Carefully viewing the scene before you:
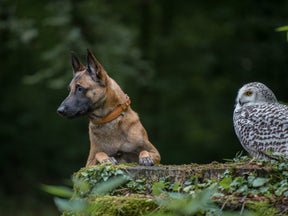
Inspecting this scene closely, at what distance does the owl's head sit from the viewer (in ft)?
16.3

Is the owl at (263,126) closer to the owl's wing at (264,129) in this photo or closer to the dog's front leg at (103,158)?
the owl's wing at (264,129)

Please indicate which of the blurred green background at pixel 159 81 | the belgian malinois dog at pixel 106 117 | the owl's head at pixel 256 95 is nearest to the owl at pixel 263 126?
the owl's head at pixel 256 95

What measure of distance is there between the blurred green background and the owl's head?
8.62 m

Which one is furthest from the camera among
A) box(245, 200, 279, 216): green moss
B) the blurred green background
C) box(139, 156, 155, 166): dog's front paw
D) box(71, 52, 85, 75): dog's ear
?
the blurred green background

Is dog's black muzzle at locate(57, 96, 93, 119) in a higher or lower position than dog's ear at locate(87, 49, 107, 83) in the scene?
lower

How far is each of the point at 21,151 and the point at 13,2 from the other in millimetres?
5971

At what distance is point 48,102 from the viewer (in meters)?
16.2

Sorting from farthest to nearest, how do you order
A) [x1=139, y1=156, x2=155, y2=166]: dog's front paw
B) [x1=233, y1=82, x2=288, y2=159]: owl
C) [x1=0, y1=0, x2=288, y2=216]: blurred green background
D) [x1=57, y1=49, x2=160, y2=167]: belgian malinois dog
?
[x1=0, y1=0, x2=288, y2=216]: blurred green background → [x1=57, y1=49, x2=160, y2=167]: belgian malinois dog → [x1=139, y1=156, x2=155, y2=166]: dog's front paw → [x1=233, y1=82, x2=288, y2=159]: owl

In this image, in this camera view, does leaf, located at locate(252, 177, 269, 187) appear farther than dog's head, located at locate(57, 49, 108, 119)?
No

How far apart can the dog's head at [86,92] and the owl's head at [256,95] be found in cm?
170

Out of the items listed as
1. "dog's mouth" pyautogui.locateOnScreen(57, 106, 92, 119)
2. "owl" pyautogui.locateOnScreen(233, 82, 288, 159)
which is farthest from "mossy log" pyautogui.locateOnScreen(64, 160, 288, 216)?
"dog's mouth" pyautogui.locateOnScreen(57, 106, 92, 119)

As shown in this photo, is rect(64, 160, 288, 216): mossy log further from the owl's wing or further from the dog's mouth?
the dog's mouth

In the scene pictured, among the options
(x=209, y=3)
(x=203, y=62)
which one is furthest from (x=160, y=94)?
(x=209, y=3)

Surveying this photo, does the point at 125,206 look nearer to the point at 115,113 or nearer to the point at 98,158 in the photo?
the point at 98,158
